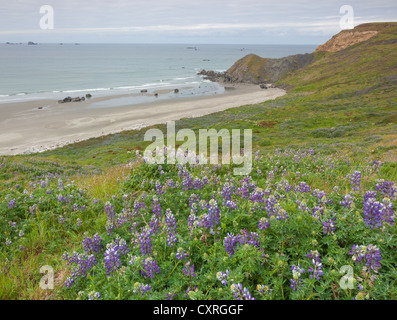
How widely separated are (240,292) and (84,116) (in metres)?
59.7

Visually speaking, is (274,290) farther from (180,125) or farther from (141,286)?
(180,125)

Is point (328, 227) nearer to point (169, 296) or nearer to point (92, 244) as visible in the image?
point (169, 296)

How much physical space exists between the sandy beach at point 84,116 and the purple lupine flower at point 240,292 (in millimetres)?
41862

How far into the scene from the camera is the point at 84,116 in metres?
56.2

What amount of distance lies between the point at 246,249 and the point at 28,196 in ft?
18.5

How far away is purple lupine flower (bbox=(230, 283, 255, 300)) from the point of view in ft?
8.87

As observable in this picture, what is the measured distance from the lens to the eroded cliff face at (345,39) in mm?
109938

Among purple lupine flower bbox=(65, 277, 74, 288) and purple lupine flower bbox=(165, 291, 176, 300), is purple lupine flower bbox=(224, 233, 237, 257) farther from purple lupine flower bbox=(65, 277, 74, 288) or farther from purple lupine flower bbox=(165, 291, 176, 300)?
purple lupine flower bbox=(65, 277, 74, 288)

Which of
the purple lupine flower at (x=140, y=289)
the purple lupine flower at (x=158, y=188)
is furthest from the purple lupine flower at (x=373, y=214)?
the purple lupine flower at (x=158, y=188)

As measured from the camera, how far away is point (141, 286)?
121 inches

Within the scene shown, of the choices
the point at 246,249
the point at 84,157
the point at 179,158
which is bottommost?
the point at 84,157

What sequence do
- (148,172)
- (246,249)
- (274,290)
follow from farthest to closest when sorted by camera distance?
1. (148,172)
2. (246,249)
3. (274,290)

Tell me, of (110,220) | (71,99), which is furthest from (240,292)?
(71,99)

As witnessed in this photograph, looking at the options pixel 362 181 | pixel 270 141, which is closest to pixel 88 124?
pixel 270 141
